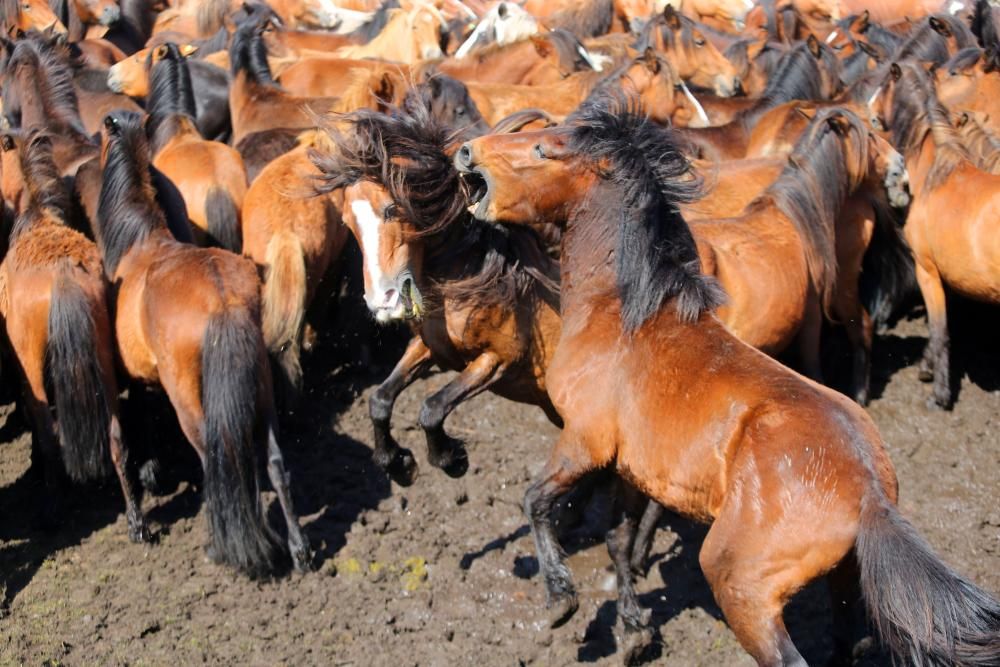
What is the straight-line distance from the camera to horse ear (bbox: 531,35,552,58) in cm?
1100

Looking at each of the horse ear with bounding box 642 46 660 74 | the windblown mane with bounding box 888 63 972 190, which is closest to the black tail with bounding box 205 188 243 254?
the horse ear with bounding box 642 46 660 74

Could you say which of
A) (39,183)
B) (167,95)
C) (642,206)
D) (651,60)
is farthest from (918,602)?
(167,95)

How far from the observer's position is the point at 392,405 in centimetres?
580

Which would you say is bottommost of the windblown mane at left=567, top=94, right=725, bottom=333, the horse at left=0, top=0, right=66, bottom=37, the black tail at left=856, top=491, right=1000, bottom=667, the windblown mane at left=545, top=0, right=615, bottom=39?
the windblown mane at left=545, top=0, right=615, bottom=39

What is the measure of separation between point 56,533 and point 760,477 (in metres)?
4.52

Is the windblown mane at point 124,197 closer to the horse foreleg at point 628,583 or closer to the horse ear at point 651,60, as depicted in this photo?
the horse foreleg at point 628,583

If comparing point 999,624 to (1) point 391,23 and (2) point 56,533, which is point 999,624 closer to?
(2) point 56,533

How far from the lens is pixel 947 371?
786cm

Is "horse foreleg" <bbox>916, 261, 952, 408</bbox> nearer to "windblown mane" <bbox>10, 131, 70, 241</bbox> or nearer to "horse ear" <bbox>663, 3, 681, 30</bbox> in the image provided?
"horse ear" <bbox>663, 3, 681, 30</bbox>

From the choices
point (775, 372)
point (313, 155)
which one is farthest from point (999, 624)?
point (313, 155)

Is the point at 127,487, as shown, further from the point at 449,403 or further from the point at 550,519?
the point at 550,519

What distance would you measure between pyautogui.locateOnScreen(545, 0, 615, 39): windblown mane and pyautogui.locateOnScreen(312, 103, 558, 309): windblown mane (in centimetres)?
967

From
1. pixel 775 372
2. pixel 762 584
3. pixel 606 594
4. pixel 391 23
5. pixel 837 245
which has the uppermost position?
pixel 775 372

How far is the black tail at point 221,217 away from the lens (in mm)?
7965
